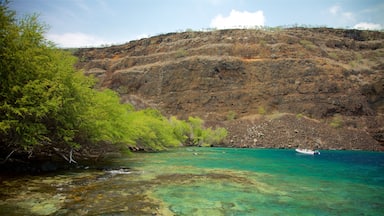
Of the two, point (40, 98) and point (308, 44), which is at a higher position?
point (308, 44)

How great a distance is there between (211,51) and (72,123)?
9178cm

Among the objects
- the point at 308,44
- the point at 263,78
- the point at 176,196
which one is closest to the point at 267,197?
the point at 176,196

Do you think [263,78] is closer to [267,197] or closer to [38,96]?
[267,197]

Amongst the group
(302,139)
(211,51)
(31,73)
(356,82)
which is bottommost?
(302,139)

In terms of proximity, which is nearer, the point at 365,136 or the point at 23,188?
the point at 23,188

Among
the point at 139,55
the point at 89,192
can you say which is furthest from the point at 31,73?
the point at 139,55

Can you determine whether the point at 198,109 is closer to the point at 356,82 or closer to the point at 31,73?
the point at 356,82

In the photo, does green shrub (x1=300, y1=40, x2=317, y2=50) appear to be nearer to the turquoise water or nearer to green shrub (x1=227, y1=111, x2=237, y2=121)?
green shrub (x1=227, y1=111, x2=237, y2=121)

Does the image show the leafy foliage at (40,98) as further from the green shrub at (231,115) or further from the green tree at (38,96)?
the green shrub at (231,115)

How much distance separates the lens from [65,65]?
22609 mm

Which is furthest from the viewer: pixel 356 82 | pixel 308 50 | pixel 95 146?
pixel 308 50

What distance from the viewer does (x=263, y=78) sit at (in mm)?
105625

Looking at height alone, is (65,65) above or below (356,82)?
below

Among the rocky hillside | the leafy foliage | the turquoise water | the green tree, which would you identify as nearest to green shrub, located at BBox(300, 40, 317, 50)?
the rocky hillside
